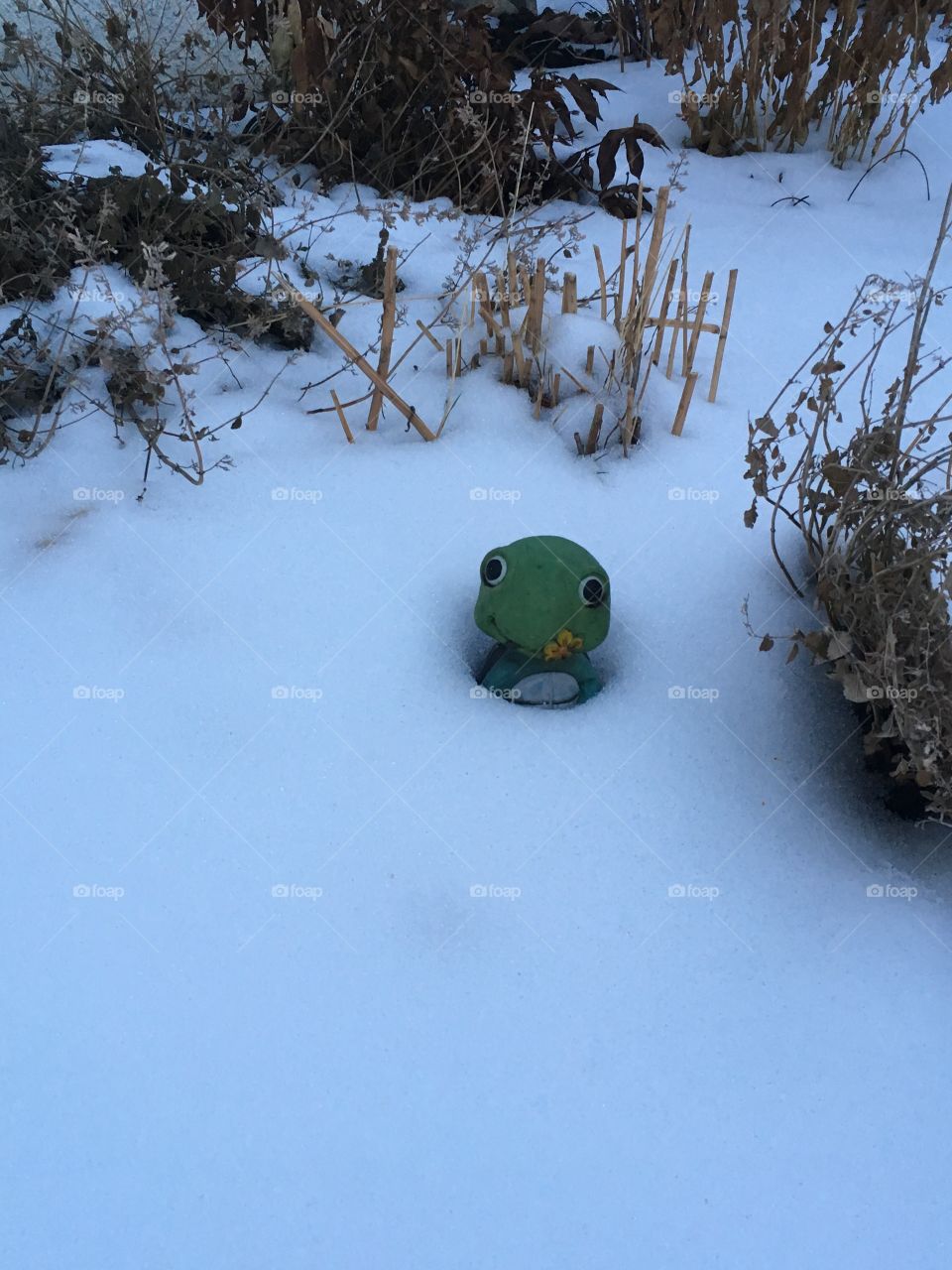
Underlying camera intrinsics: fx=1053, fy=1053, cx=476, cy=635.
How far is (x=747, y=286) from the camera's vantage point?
2736 mm

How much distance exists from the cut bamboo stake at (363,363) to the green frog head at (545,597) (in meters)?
0.53

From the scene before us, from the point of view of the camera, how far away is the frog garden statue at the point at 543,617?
1.69 metres

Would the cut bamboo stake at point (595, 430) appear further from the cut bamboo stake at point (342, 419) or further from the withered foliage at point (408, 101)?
the withered foliage at point (408, 101)

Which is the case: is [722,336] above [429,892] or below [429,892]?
above

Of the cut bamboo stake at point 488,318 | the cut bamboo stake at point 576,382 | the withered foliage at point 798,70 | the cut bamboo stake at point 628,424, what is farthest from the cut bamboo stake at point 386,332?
the withered foliage at point 798,70

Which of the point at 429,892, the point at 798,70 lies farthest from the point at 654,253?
the point at 798,70

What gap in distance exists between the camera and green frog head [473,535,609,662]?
5.55 feet

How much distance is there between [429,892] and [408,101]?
2.16m

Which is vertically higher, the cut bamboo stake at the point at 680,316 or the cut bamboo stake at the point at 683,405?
the cut bamboo stake at the point at 680,316

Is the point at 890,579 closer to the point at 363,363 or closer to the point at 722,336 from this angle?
the point at 722,336

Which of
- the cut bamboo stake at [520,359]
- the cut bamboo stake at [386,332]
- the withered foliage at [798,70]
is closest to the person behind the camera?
the cut bamboo stake at [386,332]

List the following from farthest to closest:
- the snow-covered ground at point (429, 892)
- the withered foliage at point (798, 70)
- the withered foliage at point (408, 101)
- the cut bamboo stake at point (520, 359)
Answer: the withered foliage at point (798, 70) → the withered foliage at point (408, 101) → the cut bamboo stake at point (520, 359) → the snow-covered ground at point (429, 892)

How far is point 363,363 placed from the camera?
2.03 meters

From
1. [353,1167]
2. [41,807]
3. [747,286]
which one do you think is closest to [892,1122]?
[353,1167]
